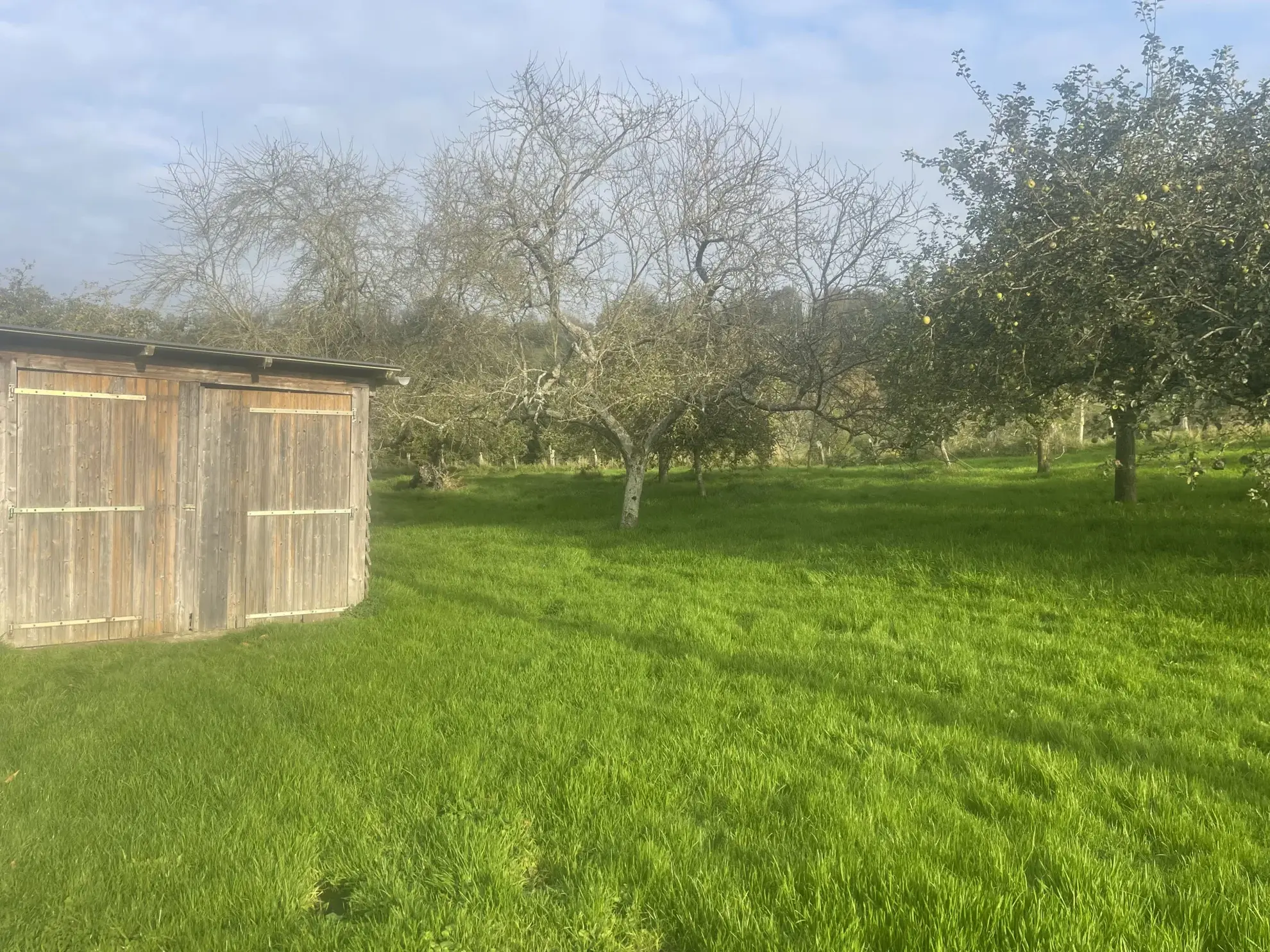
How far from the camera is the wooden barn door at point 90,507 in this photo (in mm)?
8648

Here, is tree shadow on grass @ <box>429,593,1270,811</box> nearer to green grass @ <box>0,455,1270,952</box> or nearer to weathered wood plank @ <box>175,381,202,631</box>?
green grass @ <box>0,455,1270,952</box>

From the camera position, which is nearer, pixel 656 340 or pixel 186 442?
pixel 186 442

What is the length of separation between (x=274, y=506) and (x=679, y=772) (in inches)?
285

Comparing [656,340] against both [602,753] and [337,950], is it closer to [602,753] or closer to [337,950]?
[602,753]

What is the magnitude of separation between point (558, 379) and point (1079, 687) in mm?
12701

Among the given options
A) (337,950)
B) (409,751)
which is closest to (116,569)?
(409,751)

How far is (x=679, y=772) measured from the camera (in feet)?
16.2

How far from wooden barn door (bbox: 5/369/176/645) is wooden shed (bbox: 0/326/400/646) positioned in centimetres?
1

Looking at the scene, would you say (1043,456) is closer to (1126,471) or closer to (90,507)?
(1126,471)

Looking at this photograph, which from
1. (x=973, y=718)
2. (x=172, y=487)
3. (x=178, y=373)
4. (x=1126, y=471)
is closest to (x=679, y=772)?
(x=973, y=718)

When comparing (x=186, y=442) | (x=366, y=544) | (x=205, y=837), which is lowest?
(x=205, y=837)

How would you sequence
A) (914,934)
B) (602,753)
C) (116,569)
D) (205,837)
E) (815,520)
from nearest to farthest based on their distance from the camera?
(914,934), (205,837), (602,753), (116,569), (815,520)

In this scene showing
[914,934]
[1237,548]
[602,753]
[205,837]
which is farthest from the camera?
[1237,548]

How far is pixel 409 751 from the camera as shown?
5.33 m
